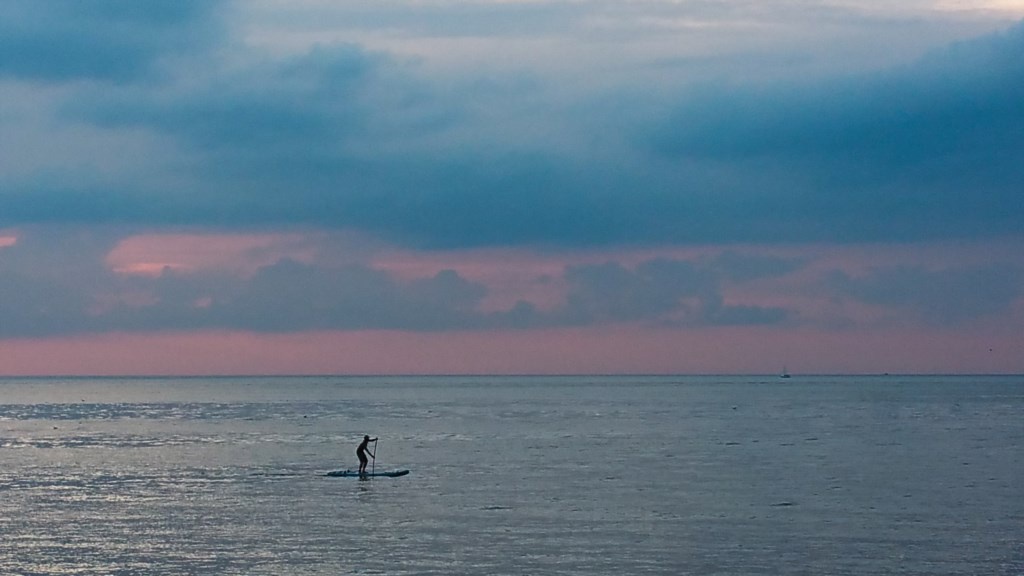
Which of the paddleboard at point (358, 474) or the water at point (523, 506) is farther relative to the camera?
the paddleboard at point (358, 474)

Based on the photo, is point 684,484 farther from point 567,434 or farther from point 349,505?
point 567,434

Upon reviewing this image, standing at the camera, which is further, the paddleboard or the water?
the paddleboard

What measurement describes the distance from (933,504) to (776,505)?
5952 mm

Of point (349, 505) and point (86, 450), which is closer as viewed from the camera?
point (349, 505)

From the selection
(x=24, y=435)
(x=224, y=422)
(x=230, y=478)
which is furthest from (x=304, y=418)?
(x=230, y=478)

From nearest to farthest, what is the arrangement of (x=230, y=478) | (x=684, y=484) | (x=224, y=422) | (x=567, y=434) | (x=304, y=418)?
(x=684, y=484) → (x=230, y=478) → (x=567, y=434) → (x=224, y=422) → (x=304, y=418)

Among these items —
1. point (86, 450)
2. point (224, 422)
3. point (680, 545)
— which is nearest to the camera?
point (680, 545)

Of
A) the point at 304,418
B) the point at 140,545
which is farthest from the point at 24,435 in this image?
the point at 140,545

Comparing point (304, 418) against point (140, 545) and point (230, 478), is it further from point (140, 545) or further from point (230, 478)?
point (140, 545)

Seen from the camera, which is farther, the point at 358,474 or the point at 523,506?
the point at 358,474

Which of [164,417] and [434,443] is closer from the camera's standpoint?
[434,443]

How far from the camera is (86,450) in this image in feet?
248

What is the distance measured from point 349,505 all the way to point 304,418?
8344 centimetres

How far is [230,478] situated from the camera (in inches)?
2189
